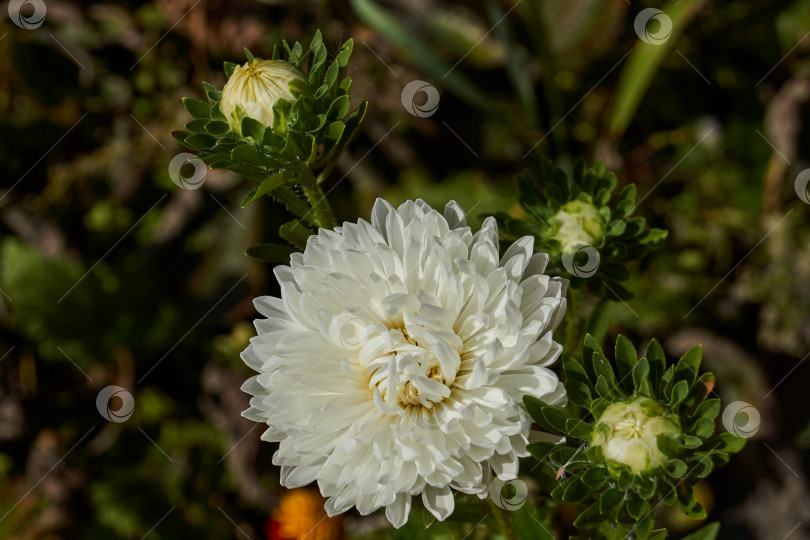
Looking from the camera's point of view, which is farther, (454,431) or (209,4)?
(209,4)

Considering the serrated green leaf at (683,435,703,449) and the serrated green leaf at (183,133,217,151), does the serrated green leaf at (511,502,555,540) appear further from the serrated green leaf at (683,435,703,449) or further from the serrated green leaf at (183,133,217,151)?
the serrated green leaf at (183,133,217,151)

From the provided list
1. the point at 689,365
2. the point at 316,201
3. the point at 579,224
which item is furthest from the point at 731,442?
the point at 316,201

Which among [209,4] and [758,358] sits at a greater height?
[758,358]

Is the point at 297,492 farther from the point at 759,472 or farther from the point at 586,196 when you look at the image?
the point at 759,472

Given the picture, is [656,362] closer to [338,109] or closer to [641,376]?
[641,376]

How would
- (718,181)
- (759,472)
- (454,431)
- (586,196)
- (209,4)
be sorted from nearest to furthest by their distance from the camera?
(454,431), (586,196), (759,472), (718,181), (209,4)

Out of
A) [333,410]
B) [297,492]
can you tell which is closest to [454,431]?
→ [333,410]
